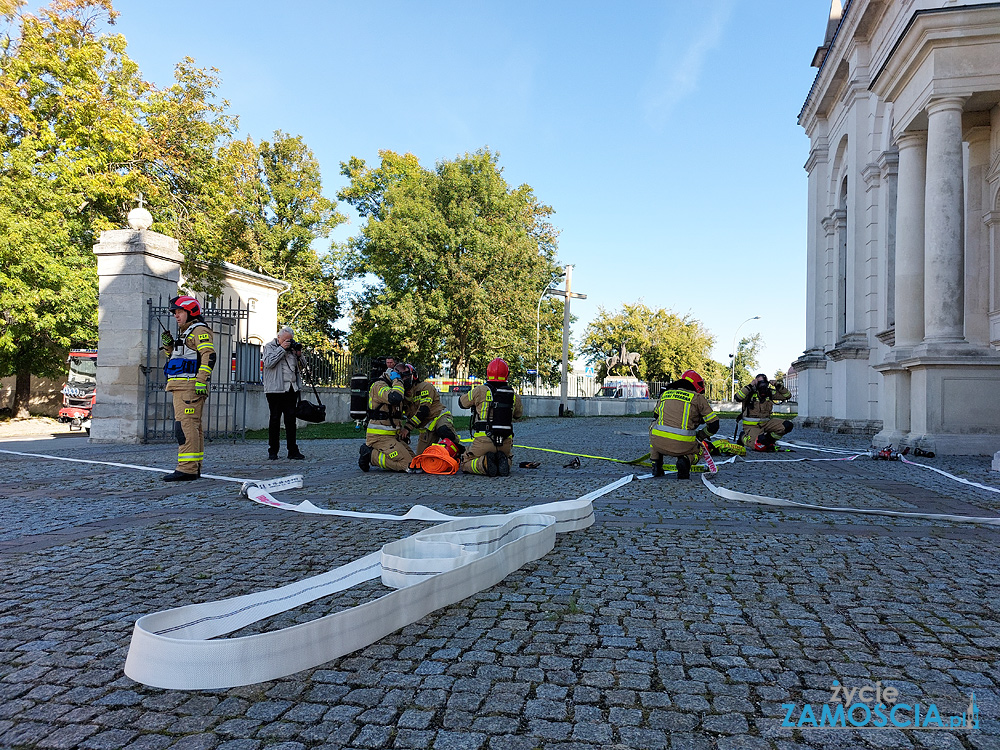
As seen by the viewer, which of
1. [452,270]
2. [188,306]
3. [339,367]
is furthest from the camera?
[452,270]

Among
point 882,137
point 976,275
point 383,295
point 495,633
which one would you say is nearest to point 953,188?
point 976,275

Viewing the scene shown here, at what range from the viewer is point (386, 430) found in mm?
9570

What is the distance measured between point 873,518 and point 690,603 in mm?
3659

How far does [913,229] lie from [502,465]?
452 inches

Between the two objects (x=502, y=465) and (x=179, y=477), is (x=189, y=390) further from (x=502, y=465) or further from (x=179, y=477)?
(x=502, y=465)

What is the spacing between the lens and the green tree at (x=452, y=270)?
35.6 metres

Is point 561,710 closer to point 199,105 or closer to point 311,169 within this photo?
point 199,105

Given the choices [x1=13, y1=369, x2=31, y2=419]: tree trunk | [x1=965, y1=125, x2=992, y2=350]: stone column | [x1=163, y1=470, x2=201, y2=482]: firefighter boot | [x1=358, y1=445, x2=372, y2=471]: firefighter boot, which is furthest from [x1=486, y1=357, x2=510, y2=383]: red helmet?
[x1=13, y1=369, x2=31, y2=419]: tree trunk

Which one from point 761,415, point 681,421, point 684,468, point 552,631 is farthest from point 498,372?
point 761,415

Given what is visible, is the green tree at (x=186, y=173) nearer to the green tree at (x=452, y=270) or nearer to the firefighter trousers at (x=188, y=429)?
the green tree at (x=452, y=270)

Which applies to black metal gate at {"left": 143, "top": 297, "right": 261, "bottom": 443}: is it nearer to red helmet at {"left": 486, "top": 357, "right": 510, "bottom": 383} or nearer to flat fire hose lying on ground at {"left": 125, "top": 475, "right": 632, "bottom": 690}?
red helmet at {"left": 486, "top": 357, "right": 510, "bottom": 383}

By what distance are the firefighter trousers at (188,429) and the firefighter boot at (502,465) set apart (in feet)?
12.4

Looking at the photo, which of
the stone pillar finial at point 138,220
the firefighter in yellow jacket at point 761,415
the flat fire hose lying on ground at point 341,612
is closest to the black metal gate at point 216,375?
the stone pillar finial at point 138,220

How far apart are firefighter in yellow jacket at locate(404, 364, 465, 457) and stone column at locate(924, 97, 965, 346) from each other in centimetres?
999
